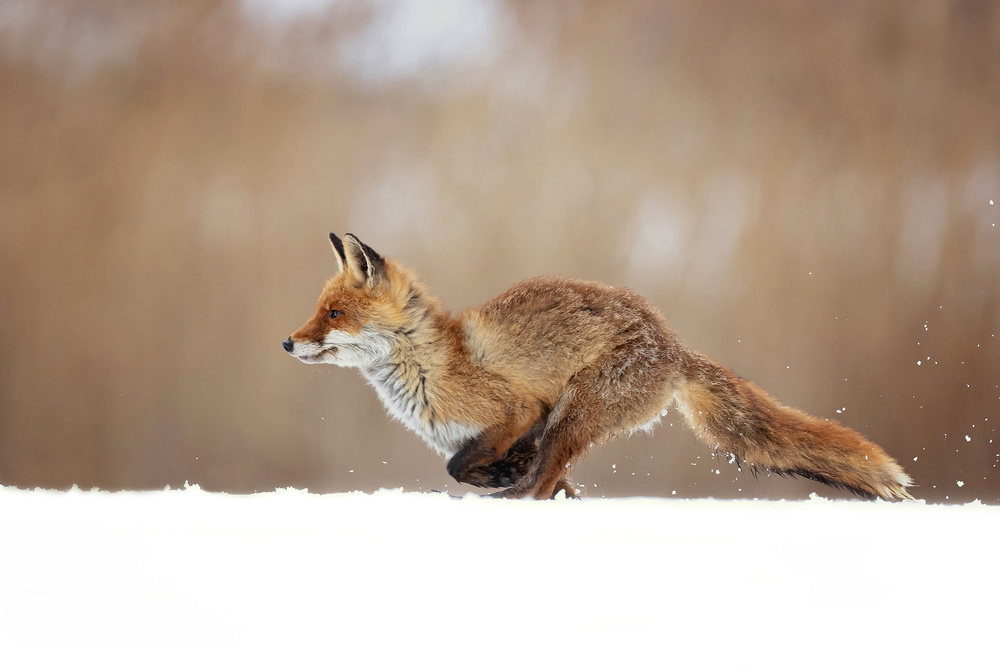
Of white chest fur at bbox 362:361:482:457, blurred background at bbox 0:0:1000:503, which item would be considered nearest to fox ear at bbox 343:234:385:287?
white chest fur at bbox 362:361:482:457

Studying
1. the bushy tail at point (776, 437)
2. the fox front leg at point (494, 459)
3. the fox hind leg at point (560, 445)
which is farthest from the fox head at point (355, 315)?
the bushy tail at point (776, 437)

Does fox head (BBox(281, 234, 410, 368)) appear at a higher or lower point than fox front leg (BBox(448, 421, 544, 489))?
higher

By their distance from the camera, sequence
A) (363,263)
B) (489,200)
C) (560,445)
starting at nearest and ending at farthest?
(560,445) < (363,263) < (489,200)

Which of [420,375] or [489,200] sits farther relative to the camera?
[489,200]

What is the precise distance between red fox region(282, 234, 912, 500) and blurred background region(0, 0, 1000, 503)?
1.09 meters

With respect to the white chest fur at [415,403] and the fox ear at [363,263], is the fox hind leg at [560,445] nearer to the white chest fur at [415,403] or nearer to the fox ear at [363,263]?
the white chest fur at [415,403]

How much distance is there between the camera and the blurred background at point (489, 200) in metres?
2.48

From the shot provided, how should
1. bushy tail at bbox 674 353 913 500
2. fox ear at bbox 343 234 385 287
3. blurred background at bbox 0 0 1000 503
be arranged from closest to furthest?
bushy tail at bbox 674 353 913 500
fox ear at bbox 343 234 385 287
blurred background at bbox 0 0 1000 503

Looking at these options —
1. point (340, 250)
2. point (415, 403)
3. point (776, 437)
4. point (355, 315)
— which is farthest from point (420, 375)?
point (776, 437)

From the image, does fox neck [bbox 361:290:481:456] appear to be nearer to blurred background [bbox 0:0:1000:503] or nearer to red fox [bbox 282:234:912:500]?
red fox [bbox 282:234:912:500]

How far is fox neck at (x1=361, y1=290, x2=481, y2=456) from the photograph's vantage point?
4.26 feet

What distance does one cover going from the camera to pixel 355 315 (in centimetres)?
131

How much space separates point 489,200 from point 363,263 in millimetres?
1252

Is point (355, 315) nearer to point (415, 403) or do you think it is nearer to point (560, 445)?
point (415, 403)
